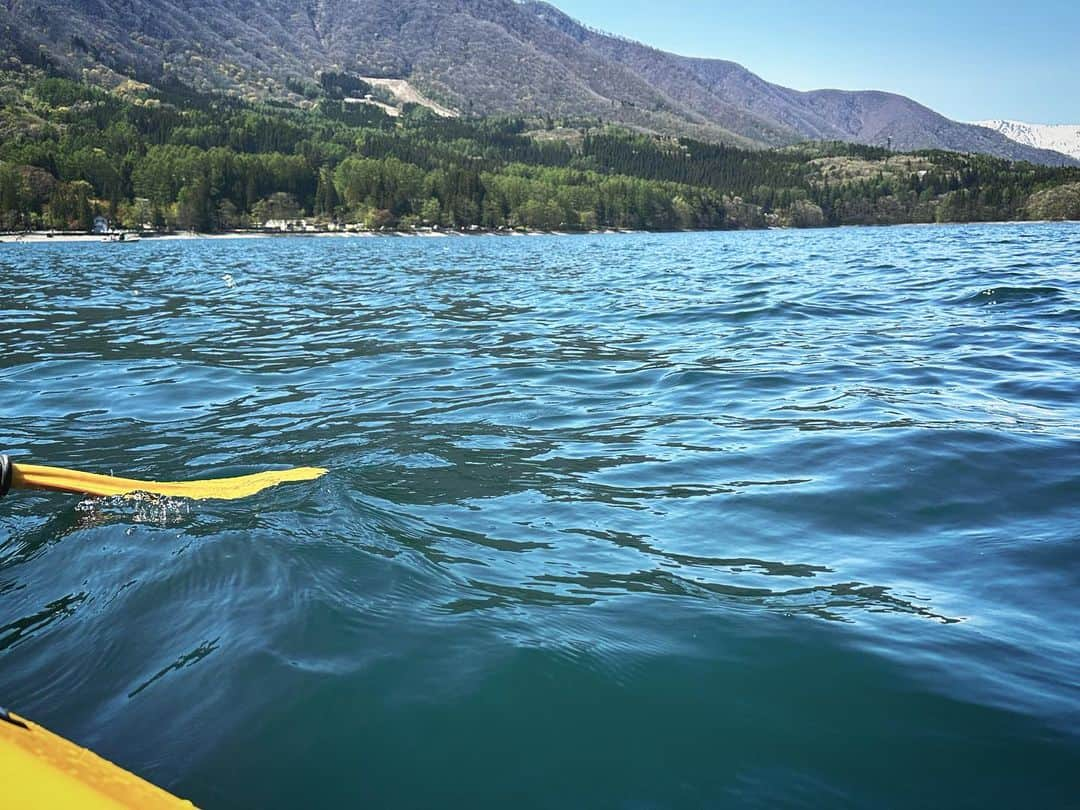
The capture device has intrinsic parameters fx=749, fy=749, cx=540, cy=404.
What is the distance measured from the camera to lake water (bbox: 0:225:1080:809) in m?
3.07

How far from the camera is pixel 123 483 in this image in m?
6.20

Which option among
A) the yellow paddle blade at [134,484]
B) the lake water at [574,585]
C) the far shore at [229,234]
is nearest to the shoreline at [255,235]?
the far shore at [229,234]

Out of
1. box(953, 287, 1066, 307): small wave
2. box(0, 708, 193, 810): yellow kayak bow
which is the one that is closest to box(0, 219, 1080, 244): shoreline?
box(953, 287, 1066, 307): small wave

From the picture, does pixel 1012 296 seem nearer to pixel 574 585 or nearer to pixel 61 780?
pixel 574 585

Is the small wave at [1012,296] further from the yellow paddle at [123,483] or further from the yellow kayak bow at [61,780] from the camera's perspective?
the yellow kayak bow at [61,780]

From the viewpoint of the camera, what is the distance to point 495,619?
4172mm

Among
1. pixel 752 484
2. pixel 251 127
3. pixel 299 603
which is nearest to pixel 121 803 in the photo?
pixel 299 603

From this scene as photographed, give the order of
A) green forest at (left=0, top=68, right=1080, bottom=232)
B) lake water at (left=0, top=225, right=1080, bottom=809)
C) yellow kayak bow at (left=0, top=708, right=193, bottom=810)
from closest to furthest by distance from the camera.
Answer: yellow kayak bow at (left=0, top=708, right=193, bottom=810) → lake water at (left=0, top=225, right=1080, bottom=809) → green forest at (left=0, top=68, right=1080, bottom=232)

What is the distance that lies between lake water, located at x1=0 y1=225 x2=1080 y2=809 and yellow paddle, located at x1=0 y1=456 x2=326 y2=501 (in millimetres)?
197

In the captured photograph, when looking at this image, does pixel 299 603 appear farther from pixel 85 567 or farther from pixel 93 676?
pixel 85 567

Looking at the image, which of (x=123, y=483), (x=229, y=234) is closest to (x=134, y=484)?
(x=123, y=483)

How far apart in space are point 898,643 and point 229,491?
5006 mm

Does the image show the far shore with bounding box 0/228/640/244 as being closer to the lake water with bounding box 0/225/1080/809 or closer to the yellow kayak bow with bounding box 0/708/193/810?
the lake water with bounding box 0/225/1080/809

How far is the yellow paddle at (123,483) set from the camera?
5.76 meters
